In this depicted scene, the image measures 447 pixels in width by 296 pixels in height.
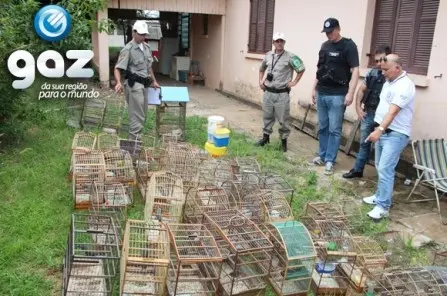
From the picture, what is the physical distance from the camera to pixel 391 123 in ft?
14.6

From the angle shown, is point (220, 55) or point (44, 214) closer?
point (44, 214)

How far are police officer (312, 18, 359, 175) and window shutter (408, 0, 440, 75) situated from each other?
1082 millimetres

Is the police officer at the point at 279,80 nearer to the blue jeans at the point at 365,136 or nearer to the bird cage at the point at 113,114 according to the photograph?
the blue jeans at the point at 365,136

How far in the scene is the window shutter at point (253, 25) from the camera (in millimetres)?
10682

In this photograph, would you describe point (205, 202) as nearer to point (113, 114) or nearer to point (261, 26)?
point (113, 114)

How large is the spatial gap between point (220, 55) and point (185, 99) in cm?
646

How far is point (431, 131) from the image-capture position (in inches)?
225

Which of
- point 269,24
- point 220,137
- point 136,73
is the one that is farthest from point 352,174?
point 269,24

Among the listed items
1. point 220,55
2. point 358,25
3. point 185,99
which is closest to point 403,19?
point 358,25

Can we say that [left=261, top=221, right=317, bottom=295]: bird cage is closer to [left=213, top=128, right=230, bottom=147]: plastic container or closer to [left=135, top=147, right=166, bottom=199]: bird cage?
[left=135, top=147, right=166, bottom=199]: bird cage

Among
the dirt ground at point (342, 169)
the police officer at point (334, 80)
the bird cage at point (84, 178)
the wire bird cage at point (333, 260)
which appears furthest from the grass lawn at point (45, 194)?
the wire bird cage at point (333, 260)

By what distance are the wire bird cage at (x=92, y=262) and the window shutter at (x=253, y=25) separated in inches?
321

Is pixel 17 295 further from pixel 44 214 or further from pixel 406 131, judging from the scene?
pixel 406 131

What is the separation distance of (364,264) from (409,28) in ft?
13.8
